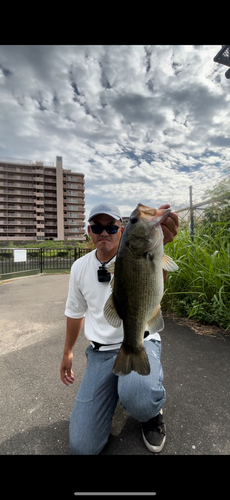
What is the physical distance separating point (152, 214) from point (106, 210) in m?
0.65

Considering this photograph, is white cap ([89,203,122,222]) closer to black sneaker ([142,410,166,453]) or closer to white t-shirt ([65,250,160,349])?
white t-shirt ([65,250,160,349])

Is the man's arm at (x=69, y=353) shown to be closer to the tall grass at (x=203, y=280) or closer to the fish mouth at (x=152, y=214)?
the fish mouth at (x=152, y=214)

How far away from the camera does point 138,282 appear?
4.51 feet

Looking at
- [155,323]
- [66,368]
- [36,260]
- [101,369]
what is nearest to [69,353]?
[66,368]

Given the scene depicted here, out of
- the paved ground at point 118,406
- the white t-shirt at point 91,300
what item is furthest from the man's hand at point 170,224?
the paved ground at point 118,406

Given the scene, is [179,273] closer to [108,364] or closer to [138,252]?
[108,364]

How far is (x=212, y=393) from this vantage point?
242 cm

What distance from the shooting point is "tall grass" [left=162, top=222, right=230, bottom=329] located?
387 centimetres

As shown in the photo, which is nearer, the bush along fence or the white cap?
the white cap

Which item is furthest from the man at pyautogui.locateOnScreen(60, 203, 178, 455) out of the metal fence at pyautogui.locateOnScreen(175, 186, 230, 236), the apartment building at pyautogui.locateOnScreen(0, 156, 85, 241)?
the apartment building at pyautogui.locateOnScreen(0, 156, 85, 241)

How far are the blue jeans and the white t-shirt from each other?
0.22 m

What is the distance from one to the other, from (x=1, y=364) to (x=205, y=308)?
3498mm

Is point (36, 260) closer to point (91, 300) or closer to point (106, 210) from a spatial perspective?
point (91, 300)

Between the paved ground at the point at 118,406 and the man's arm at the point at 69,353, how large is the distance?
1.15ft
